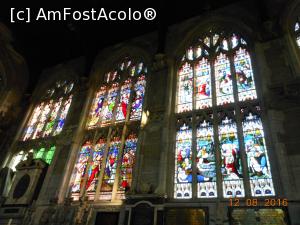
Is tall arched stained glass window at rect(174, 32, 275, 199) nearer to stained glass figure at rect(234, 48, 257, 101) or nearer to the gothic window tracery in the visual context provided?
stained glass figure at rect(234, 48, 257, 101)

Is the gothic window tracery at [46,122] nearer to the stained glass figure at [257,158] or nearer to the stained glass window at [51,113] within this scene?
the stained glass window at [51,113]

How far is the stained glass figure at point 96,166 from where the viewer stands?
9.38 m

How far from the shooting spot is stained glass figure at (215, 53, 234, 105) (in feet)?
29.6

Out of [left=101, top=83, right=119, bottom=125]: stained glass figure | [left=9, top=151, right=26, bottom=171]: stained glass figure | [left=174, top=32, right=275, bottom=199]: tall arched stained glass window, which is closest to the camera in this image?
[left=174, top=32, right=275, bottom=199]: tall arched stained glass window

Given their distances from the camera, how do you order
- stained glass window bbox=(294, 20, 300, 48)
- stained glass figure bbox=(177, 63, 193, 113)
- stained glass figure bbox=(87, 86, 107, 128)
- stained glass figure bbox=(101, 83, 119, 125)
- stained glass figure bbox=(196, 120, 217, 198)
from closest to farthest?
1. stained glass figure bbox=(196, 120, 217, 198)
2. stained glass window bbox=(294, 20, 300, 48)
3. stained glass figure bbox=(177, 63, 193, 113)
4. stained glass figure bbox=(101, 83, 119, 125)
5. stained glass figure bbox=(87, 86, 107, 128)

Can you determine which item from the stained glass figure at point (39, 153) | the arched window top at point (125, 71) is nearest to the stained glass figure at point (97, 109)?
the arched window top at point (125, 71)

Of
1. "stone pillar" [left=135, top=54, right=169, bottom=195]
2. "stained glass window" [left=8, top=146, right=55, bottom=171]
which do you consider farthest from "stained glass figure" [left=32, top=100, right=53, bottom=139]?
"stone pillar" [left=135, top=54, right=169, bottom=195]

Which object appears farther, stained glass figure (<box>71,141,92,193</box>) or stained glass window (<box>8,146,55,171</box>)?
stained glass window (<box>8,146,55,171</box>)

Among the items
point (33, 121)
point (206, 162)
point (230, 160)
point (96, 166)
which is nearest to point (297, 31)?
point (230, 160)

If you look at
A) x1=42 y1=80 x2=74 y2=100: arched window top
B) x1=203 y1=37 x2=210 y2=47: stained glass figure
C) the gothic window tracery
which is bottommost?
the gothic window tracery

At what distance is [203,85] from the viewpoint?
9789 millimetres

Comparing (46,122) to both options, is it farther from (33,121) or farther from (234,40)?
(234,40)

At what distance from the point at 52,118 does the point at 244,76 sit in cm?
907

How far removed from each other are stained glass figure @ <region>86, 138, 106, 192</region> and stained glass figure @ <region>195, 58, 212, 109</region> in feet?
13.1
